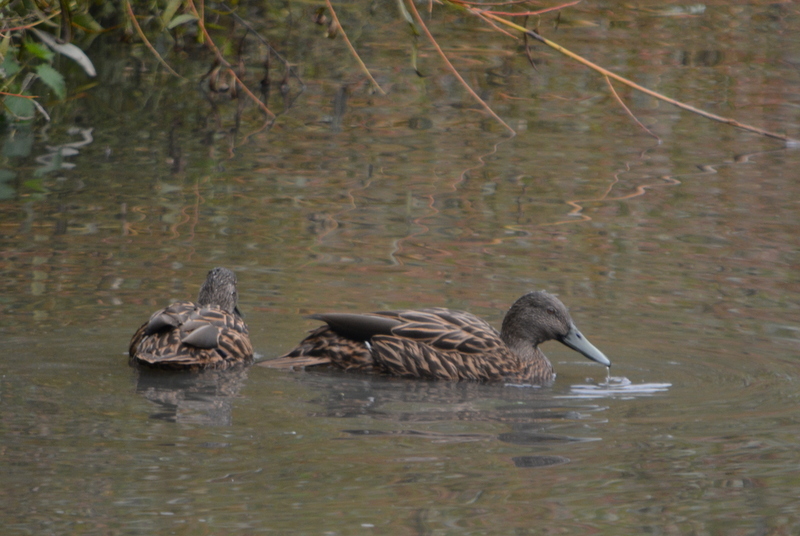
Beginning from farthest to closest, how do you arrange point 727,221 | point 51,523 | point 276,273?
point 727,221 < point 276,273 < point 51,523

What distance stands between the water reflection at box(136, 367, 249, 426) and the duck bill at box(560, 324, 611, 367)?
2040mm

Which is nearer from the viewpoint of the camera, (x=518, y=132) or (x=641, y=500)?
(x=641, y=500)

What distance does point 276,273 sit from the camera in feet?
31.7

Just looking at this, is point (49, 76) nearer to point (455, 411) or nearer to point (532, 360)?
point (532, 360)

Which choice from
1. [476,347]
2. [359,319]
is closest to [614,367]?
[476,347]

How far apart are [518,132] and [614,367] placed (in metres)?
6.68

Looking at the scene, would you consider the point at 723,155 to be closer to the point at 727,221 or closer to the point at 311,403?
the point at 727,221

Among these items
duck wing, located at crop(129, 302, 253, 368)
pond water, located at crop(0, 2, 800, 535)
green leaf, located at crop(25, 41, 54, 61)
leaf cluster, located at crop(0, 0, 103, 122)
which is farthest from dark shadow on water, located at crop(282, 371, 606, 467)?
green leaf, located at crop(25, 41, 54, 61)

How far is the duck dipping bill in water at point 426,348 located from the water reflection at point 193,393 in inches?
16.1

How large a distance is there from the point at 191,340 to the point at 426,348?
4.82 ft

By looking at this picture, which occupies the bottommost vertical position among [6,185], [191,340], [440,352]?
[440,352]

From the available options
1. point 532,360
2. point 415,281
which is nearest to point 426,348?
point 532,360

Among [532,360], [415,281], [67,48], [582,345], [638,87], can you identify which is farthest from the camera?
[67,48]

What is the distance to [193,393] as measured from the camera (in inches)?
293
